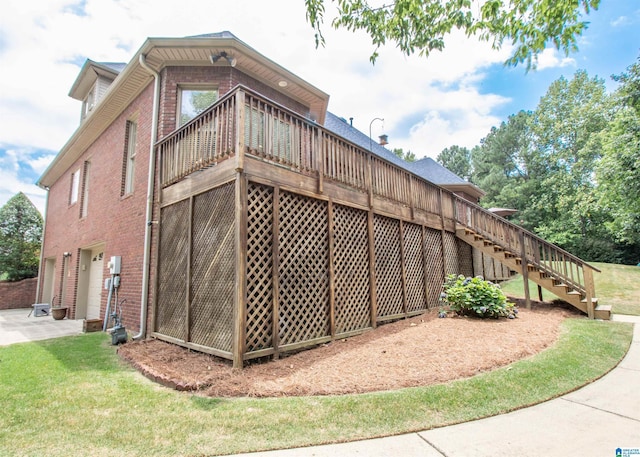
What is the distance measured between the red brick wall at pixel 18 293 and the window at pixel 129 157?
12223 mm

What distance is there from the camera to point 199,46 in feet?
22.2

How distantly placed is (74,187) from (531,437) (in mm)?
15141

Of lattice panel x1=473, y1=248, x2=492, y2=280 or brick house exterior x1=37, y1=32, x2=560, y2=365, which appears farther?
lattice panel x1=473, y1=248, x2=492, y2=280

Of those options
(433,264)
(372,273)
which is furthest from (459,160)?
(372,273)

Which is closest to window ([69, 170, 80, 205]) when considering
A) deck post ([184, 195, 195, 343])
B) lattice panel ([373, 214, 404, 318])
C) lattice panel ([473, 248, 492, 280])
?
deck post ([184, 195, 195, 343])

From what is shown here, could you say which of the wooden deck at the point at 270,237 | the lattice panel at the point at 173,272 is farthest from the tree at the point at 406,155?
the lattice panel at the point at 173,272

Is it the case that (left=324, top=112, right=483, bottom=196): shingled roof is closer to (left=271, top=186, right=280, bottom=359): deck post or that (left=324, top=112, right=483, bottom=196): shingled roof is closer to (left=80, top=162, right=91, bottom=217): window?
(left=80, top=162, right=91, bottom=217): window

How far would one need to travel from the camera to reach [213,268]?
4.95 metres

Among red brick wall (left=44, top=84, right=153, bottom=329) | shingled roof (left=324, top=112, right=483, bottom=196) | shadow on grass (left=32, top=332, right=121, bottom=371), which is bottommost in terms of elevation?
shadow on grass (left=32, top=332, right=121, bottom=371)

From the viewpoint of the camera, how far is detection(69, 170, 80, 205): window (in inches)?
477

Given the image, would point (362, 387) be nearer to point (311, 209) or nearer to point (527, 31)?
point (311, 209)

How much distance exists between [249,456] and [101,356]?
4.40m

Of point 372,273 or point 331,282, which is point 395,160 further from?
point 331,282

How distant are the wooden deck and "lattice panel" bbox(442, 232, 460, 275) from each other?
7.45 ft
